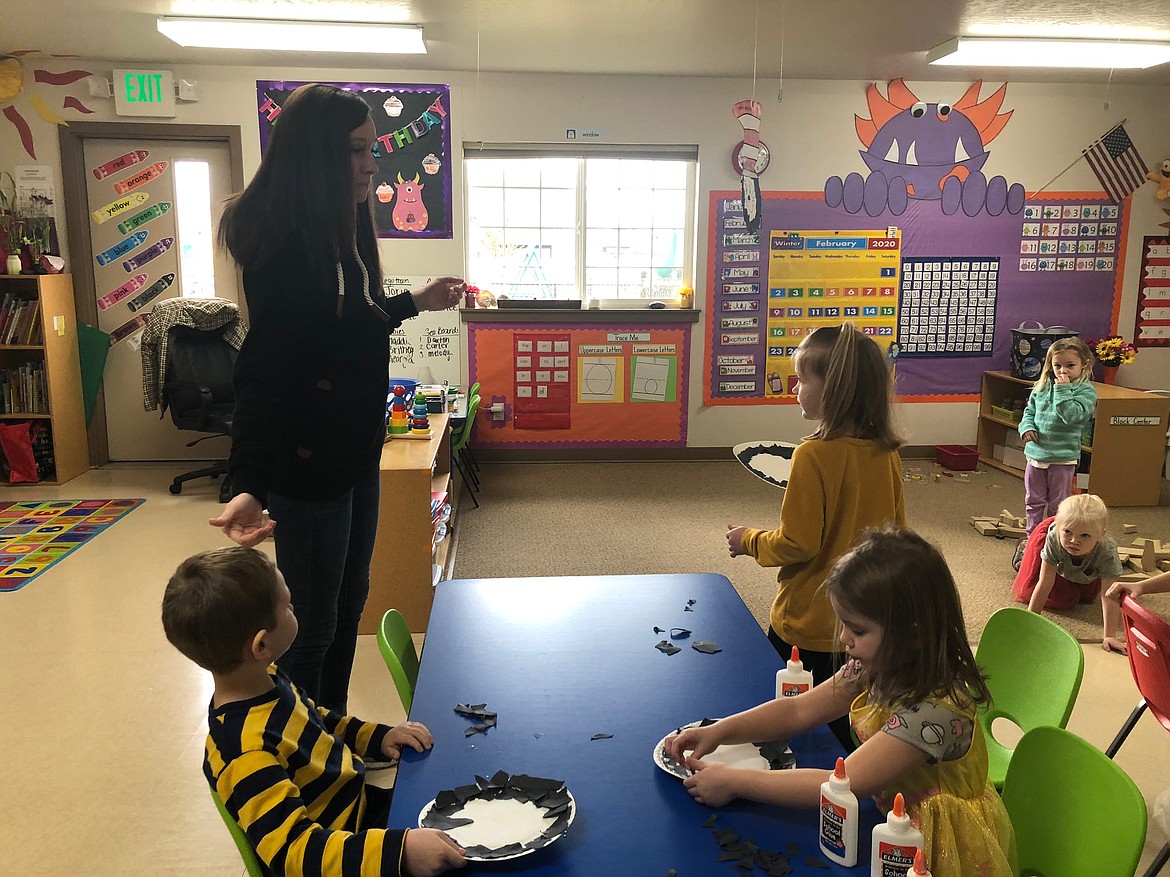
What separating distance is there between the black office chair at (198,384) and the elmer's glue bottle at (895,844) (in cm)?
461

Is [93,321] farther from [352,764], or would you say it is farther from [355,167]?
[352,764]

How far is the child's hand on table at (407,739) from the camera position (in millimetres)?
1312

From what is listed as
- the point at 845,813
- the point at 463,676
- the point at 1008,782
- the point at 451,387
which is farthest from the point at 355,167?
the point at 451,387

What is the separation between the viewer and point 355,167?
1.71 m

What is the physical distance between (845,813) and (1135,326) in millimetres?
6314

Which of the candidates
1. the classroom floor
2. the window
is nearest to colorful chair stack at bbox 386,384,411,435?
the classroom floor

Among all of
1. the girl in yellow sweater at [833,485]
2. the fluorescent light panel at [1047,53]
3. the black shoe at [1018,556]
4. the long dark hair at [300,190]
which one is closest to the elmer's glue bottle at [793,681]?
the girl in yellow sweater at [833,485]

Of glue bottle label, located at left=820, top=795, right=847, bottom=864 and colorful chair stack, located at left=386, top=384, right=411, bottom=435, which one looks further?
colorful chair stack, located at left=386, top=384, right=411, bottom=435

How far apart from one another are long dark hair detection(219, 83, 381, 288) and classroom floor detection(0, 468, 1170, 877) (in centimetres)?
139

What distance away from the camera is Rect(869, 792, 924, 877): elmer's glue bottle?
39.4 inches

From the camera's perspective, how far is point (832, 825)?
1.07 m

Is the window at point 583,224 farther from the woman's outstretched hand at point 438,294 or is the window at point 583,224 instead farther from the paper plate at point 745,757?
the paper plate at point 745,757

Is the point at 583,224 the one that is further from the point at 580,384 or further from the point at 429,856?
the point at 429,856

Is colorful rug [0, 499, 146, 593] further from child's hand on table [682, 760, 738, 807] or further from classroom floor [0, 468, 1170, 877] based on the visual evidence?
child's hand on table [682, 760, 738, 807]
